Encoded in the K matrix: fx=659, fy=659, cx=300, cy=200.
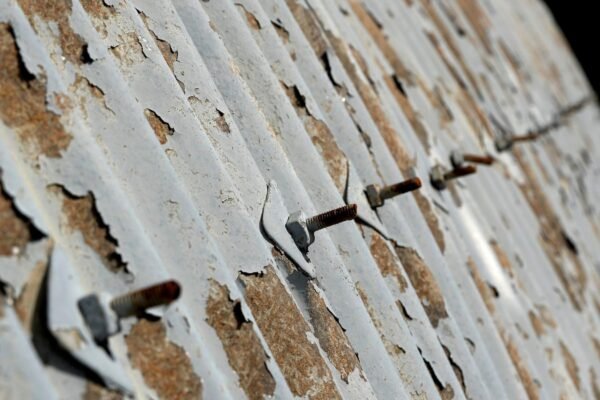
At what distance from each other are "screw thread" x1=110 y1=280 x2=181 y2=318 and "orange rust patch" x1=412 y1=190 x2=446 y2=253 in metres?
1.31

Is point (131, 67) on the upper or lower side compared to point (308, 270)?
upper

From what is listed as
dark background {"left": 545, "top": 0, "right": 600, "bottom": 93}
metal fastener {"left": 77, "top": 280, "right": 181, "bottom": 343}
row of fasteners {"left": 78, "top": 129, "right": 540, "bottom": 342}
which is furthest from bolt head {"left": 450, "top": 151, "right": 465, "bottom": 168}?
dark background {"left": 545, "top": 0, "right": 600, "bottom": 93}

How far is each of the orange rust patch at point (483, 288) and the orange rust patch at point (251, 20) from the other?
1.07 m

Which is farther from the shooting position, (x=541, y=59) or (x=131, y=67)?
(x=541, y=59)

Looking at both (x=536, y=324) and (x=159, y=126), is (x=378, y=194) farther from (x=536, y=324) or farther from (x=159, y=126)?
(x=536, y=324)

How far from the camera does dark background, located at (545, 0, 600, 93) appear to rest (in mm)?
10469

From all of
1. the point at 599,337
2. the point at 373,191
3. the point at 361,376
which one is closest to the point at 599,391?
the point at 599,337

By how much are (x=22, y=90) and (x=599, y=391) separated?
8.73 ft

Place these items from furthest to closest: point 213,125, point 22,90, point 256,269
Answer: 1. point 213,125
2. point 256,269
3. point 22,90

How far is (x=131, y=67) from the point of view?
132 cm

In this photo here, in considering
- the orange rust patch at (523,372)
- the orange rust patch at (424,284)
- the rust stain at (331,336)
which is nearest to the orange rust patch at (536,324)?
the orange rust patch at (523,372)

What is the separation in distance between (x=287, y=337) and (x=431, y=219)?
3.19 ft

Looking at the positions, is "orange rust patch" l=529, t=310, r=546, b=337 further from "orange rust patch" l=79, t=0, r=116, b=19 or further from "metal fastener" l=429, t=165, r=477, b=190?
"orange rust patch" l=79, t=0, r=116, b=19

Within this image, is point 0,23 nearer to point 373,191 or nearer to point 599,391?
point 373,191
